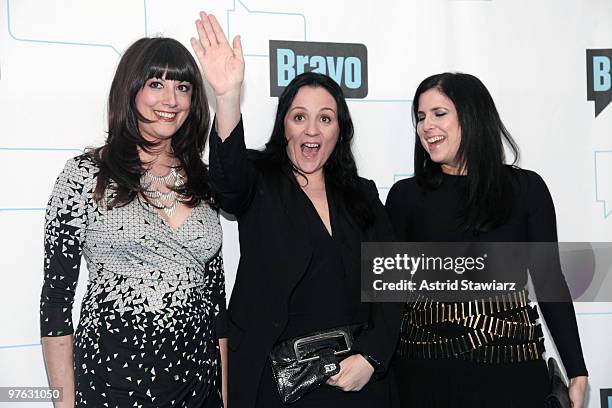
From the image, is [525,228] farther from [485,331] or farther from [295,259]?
[295,259]

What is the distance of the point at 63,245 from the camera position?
1.66 metres

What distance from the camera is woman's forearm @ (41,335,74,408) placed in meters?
1.70

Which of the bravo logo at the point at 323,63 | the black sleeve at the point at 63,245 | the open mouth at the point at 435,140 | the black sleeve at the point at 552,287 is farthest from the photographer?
the bravo logo at the point at 323,63

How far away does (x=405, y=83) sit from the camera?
8.31 feet

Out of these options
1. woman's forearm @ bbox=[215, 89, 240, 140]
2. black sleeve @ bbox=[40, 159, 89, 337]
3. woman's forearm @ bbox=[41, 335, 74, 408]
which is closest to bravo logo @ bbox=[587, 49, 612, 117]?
woman's forearm @ bbox=[215, 89, 240, 140]

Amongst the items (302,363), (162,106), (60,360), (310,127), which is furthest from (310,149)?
(60,360)

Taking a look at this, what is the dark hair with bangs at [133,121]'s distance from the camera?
1713 mm

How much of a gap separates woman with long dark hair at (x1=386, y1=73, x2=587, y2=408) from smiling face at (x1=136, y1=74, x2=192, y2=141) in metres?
0.79

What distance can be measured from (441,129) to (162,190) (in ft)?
2.93

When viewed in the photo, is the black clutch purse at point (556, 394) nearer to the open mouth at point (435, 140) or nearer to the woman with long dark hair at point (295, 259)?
the woman with long dark hair at point (295, 259)

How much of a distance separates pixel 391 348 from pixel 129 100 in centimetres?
102

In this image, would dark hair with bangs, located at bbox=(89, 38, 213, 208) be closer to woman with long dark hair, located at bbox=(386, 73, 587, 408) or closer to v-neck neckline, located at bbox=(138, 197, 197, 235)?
v-neck neckline, located at bbox=(138, 197, 197, 235)

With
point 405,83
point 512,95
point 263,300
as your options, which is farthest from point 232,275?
point 512,95

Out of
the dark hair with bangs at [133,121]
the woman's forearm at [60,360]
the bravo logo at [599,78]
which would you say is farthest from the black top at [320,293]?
the bravo logo at [599,78]
